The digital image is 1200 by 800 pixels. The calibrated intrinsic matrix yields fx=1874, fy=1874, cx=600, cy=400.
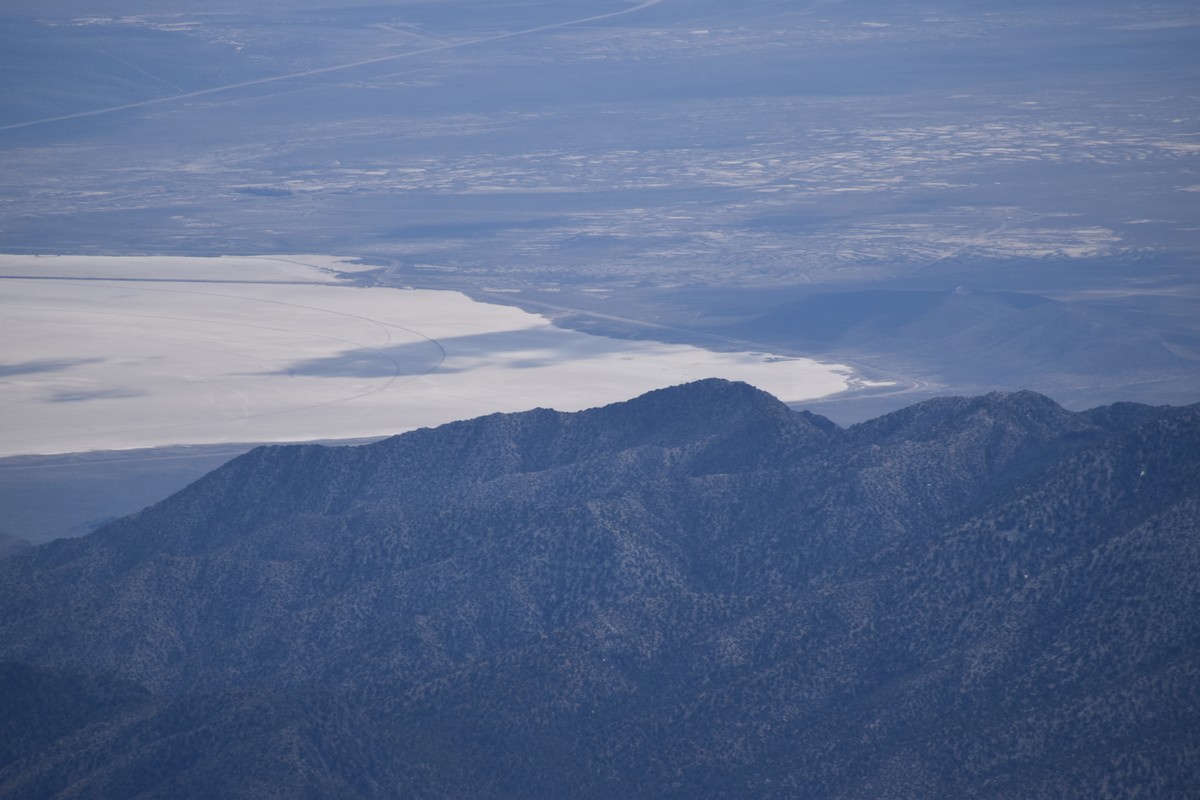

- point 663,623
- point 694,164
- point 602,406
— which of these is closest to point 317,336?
point 602,406

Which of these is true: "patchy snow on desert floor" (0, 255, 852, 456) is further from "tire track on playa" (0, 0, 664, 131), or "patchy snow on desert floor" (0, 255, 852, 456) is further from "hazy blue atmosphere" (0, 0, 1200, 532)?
"tire track on playa" (0, 0, 664, 131)

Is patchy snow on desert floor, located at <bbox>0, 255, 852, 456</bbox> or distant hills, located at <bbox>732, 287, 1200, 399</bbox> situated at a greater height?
patchy snow on desert floor, located at <bbox>0, 255, 852, 456</bbox>

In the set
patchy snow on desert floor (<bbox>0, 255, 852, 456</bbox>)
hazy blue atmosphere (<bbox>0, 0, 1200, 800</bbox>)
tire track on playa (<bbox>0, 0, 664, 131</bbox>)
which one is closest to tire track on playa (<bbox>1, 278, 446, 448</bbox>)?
patchy snow on desert floor (<bbox>0, 255, 852, 456</bbox>)

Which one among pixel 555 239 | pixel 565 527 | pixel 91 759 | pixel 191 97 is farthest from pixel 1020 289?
pixel 191 97

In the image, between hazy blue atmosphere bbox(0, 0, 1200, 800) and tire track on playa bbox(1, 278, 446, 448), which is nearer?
hazy blue atmosphere bbox(0, 0, 1200, 800)

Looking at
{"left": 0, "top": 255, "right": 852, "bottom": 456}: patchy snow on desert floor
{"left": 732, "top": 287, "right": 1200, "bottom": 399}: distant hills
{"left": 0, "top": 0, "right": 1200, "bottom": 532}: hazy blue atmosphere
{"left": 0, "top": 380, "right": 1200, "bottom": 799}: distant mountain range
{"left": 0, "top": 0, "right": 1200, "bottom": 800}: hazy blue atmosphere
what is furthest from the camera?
{"left": 0, "top": 0, "right": 1200, "bottom": 532}: hazy blue atmosphere

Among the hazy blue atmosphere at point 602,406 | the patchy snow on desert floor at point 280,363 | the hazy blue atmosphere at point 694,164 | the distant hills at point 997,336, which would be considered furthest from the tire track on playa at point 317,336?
the distant hills at point 997,336

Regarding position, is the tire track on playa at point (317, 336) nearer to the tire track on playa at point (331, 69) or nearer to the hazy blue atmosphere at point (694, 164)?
the hazy blue atmosphere at point (694, 164)
